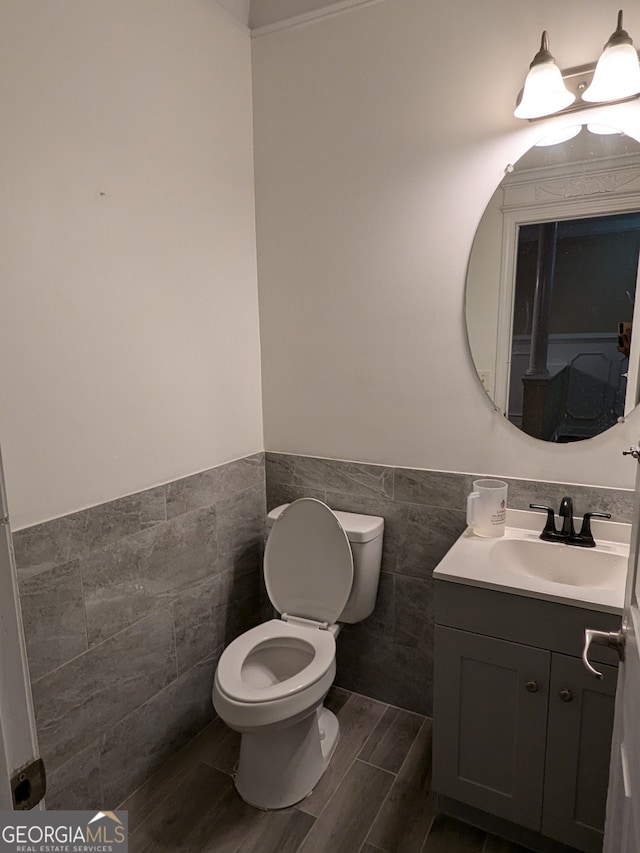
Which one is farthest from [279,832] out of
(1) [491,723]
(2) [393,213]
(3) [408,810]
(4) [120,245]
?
(2) [393,213]

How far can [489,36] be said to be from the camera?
5.46ft

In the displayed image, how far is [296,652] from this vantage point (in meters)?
1.91

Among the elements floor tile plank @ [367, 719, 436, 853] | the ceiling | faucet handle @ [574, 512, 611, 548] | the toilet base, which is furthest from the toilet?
the ceiling

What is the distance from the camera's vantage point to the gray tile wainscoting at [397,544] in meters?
1.96

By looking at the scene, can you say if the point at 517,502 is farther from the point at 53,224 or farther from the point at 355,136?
the point at 53,224

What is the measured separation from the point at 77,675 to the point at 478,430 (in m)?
1.49

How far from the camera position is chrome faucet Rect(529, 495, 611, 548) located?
1659mm

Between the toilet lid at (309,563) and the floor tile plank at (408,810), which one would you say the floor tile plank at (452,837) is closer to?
the floor tile plank at (408,810)

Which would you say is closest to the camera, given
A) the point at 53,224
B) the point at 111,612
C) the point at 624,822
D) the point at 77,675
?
the point at 624,822

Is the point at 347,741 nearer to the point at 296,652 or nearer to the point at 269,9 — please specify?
the point at 296,652

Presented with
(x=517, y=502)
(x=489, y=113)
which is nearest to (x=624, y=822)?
(x=517, y=502)

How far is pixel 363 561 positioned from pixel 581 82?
1.68 m

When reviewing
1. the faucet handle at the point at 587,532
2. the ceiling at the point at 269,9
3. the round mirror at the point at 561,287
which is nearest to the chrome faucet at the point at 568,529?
the faucet handle at the point at 587,532

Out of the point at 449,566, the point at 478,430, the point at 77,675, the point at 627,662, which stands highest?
the point at 478,430
